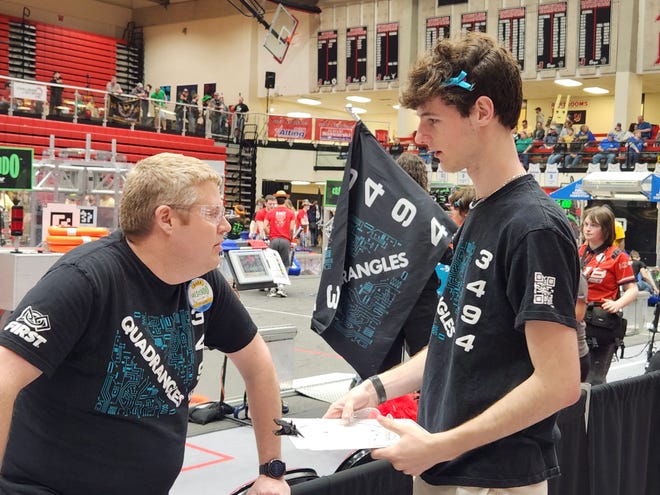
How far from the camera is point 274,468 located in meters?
1.99

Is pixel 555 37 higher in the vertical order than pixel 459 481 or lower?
higher

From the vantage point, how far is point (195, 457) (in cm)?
490

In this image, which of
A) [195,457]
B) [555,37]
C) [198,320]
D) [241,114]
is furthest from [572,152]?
[198,320]

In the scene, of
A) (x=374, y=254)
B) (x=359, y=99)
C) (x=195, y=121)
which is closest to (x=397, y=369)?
(x=374, y=254)

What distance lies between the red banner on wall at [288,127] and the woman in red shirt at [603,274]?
852 inches

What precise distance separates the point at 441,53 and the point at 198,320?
823mm

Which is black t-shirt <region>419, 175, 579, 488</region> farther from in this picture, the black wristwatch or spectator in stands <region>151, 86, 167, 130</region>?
spectator in stands <region>151, 86, 167, 130</region>

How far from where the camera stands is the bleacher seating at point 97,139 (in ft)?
65.5

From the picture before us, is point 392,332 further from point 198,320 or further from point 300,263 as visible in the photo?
point 300,263

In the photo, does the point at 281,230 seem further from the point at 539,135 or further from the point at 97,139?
the point at 539,135

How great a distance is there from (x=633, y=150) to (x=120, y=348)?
19.1 metres

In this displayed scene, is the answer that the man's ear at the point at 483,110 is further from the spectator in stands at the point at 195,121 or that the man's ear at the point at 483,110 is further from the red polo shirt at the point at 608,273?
the spectator in stands at the point at 195,121

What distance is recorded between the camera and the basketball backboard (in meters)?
28.0

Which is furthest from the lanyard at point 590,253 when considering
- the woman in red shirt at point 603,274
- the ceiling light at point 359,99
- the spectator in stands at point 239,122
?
the ceiling light at point 359,99
